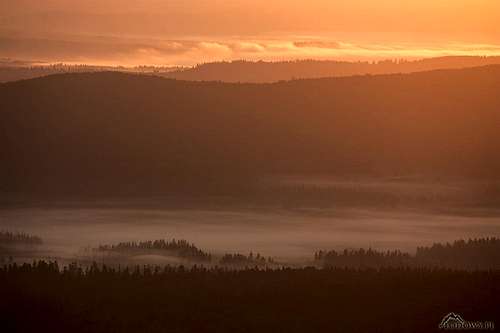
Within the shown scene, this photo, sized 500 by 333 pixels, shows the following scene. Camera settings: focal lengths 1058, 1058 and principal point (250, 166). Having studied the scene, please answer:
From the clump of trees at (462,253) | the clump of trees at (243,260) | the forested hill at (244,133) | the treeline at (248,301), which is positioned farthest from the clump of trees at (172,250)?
the forested hill at (244,133)

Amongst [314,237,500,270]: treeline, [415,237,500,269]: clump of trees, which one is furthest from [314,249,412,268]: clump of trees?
[415,237,500,269]: clump of trees

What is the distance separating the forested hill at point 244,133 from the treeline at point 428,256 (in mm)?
90934

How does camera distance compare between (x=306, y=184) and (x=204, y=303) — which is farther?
(x=306, y=184)

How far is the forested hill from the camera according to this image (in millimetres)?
169375

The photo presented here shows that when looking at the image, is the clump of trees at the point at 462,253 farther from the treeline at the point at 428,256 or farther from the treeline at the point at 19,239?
the treeline at the point at 19,239

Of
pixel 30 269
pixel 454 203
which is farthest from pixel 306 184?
pixel 30 269

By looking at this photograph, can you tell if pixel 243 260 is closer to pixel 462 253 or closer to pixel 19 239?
pixel 462 253

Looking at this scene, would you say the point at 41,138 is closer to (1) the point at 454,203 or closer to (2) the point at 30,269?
(1) the point at 454,203

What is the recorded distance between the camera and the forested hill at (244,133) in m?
169

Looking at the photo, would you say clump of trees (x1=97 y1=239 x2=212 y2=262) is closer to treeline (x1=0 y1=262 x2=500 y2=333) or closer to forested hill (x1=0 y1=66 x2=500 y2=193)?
treeline (x1=0 y1=262 x2=500 y2=333)

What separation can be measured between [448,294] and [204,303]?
734cm

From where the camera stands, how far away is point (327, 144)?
183 meters

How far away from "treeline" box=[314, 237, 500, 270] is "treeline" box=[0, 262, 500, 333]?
17.6 m

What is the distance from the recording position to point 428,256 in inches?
2505
